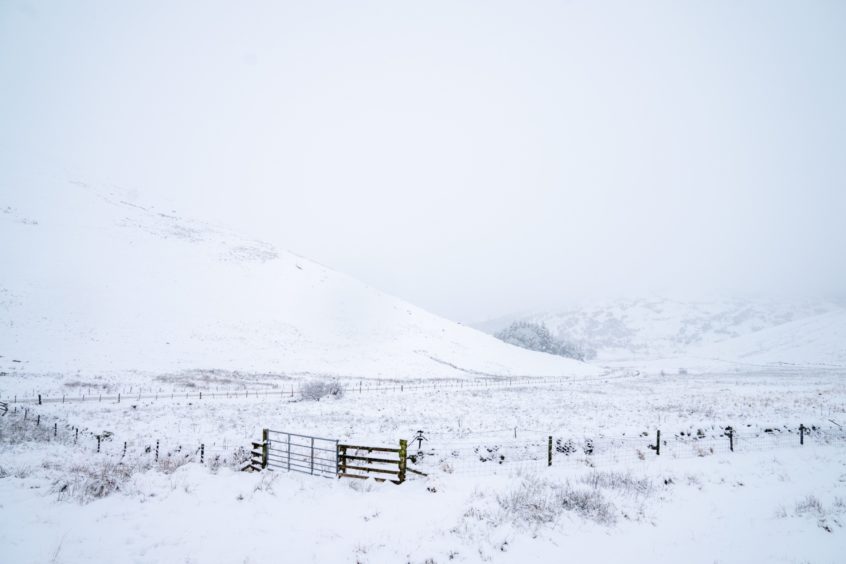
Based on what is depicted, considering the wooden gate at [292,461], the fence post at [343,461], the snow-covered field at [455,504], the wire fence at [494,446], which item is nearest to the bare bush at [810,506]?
the snow-covered field at [455,504]

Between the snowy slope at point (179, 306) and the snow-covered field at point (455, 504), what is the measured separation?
37.7m

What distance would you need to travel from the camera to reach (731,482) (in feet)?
49.5

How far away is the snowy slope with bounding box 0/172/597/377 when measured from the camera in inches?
2218

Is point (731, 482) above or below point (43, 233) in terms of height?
below

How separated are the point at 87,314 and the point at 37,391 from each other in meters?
28.4

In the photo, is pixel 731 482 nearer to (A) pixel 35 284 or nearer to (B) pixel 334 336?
(B) pixel 334 336

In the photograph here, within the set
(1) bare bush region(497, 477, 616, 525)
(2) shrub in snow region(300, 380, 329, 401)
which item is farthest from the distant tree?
(1) bare bush region(497, 477, 616, 525)

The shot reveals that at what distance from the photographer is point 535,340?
4700 inches

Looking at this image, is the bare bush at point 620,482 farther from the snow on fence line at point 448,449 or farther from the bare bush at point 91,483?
the bare bush at point 91,483

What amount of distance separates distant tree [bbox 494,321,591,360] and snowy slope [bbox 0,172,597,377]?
15744 millimetres

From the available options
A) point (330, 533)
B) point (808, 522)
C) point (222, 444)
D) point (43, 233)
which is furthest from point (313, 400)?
point (43, 233)

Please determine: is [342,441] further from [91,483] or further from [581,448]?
[581,448]

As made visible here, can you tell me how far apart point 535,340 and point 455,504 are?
111370mm

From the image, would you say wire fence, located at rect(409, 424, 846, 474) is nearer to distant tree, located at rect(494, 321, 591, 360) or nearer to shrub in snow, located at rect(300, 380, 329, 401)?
shrub in snow, located at rect(300, 380, 329, 401)
